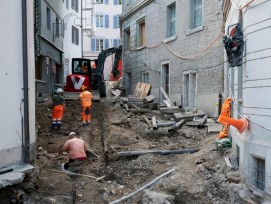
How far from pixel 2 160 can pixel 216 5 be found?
10.9 meters

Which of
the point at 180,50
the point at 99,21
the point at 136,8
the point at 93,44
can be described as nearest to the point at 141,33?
the point at 136,8

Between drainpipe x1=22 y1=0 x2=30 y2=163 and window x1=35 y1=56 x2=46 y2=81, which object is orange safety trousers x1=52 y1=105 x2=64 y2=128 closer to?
drainpipe x1=22 y1=0 x2=30 y2=163

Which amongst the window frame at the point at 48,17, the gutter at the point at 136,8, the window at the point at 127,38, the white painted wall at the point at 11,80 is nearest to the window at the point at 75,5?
the gutter at the point at 136,8

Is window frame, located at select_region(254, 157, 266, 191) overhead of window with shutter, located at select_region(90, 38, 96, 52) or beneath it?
beneath

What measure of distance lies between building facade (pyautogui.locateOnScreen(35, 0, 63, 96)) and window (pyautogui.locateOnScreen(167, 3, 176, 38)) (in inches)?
272

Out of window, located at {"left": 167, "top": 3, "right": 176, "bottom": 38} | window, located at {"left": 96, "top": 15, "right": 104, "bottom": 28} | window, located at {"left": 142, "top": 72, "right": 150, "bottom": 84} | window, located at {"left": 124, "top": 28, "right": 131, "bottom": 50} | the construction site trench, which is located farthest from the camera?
window, located at {"left": 96, "top": 15, "right": 104, "bottom": 28}

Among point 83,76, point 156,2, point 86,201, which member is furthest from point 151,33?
point 86,201

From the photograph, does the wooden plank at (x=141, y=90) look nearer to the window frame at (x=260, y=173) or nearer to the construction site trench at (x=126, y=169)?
the construction site trench at (x=126, y=169)

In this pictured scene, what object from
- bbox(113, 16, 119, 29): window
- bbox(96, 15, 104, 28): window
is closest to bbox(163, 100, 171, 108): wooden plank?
bbox(96, 15, 104, 28): window

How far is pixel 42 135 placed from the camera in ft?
45.3

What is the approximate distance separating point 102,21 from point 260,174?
46275 millimetres

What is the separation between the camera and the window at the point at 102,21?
51.0m

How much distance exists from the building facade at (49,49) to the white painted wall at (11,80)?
11.6 m

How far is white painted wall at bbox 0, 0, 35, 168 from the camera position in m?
7.36
